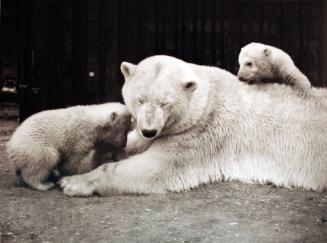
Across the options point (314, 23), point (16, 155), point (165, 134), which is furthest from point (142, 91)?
point (314, 23)

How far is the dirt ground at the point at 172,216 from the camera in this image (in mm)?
2889

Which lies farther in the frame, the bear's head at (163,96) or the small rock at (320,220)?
the bear's head at (163,96)

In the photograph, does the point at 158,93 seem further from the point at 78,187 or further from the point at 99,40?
the point at 99,40

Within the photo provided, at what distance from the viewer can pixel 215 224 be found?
3078mm

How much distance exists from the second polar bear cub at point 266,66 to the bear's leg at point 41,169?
1723 millimetres

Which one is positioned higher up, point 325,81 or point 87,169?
point 325,81

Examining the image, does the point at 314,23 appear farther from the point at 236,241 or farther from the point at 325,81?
the point at 236,241

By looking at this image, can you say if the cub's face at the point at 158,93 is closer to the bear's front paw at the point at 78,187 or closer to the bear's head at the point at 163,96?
the bear's head at the point at 163,96

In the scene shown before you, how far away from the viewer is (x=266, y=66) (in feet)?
14.7

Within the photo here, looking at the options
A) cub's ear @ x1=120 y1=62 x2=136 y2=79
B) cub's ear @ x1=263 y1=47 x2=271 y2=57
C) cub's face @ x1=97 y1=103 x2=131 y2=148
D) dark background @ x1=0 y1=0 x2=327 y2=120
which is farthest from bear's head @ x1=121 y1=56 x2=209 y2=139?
dark background @ x1=0 y1=0 x2=327 y2=120

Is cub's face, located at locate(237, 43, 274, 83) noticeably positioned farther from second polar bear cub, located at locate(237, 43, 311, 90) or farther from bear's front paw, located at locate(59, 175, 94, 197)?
bear's front paw, located at locate(59, 175, 94, 197)

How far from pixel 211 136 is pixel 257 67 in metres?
0.82

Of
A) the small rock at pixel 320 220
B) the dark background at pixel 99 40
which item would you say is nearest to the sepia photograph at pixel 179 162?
the small rock at pixel 320 220

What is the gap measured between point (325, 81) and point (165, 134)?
2.74 meters
